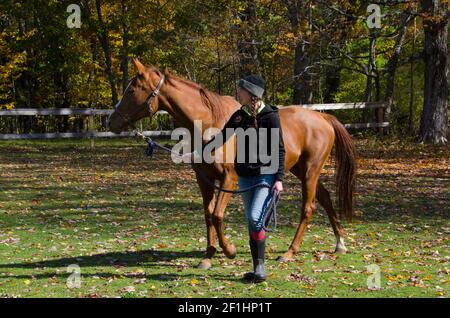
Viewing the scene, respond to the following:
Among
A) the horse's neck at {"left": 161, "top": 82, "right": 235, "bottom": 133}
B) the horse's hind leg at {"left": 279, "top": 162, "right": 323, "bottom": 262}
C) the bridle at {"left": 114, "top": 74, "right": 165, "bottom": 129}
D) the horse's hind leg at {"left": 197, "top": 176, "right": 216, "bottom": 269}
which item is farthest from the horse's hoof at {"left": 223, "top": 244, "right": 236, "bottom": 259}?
the bridle at {"left": 114, "top": 74, "right": 165, "bottom": 129}

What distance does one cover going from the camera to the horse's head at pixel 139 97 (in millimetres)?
8172

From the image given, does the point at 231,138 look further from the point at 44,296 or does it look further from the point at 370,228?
the point at 370,228

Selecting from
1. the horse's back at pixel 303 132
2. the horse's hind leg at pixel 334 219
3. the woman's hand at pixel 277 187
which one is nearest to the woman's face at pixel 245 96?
the woman's hand at pixel 277 187

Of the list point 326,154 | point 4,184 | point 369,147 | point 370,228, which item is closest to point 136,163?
point 4,184

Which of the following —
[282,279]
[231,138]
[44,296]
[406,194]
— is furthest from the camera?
[406,194]

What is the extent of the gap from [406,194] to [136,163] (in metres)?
9.38

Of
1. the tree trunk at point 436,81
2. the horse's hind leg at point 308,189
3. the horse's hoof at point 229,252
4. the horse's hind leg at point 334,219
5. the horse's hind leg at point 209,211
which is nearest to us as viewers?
the horse's hoof at point 229,252

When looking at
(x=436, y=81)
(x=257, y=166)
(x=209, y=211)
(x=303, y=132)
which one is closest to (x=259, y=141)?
(x=257, y=166)

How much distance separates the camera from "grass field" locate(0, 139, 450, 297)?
7203 millimetres

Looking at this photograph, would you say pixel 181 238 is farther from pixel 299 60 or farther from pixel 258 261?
pixel 299 60

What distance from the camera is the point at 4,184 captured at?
16.5 metres

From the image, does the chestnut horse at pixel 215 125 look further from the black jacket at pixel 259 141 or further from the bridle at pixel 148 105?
the black jacket at pixel 259 141

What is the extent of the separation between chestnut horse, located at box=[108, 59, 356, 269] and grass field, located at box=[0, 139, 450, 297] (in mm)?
512

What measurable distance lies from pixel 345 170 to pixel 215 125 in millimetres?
2143
